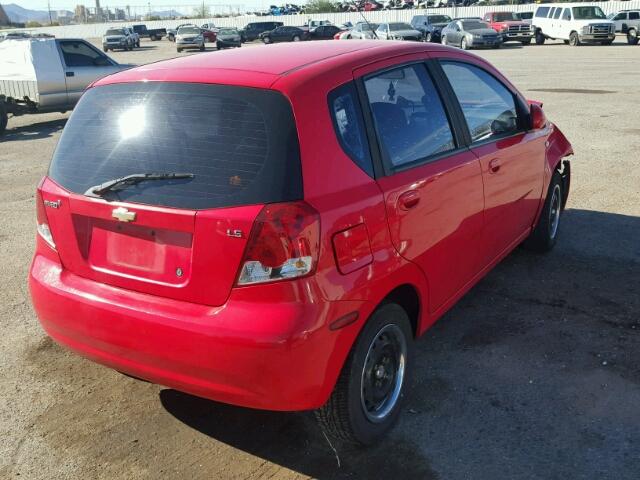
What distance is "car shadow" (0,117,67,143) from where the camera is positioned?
530 inches

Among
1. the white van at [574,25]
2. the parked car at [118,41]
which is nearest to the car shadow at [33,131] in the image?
the white van at [574,25]

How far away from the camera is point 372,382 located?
130 inches

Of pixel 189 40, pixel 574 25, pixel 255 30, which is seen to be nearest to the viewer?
pixel 574 25

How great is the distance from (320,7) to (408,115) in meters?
83.8

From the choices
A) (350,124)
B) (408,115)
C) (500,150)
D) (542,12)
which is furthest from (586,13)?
(350,124)

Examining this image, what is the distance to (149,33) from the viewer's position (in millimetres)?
71812

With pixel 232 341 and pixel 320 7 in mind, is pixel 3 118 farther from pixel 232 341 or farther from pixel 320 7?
pixel 320 7

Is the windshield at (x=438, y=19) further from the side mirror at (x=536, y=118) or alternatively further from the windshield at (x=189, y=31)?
the side mirror at (x=536, y=118)

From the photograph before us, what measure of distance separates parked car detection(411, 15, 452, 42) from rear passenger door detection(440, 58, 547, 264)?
37464 millimetres

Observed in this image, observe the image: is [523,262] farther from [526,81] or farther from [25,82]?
[526,81]

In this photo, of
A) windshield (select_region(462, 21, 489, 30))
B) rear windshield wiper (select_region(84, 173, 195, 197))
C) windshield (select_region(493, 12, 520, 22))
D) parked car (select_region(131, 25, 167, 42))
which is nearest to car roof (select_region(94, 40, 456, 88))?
rear windshield wiper (select_region(84, 173, 195, 197))

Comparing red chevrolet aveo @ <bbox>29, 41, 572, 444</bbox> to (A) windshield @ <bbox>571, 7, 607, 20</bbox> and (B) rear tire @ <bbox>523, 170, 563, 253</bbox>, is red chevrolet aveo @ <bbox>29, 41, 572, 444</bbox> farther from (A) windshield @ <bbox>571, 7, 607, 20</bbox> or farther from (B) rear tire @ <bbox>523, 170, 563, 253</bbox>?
(A) windshield @ <bbox>571, 7, 607, 20</bbox>

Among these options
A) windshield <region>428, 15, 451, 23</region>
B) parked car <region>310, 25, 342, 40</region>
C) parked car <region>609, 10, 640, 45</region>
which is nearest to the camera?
parked car <region>609, 10, 640, 45</region>

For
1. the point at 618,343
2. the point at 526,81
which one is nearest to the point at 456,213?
the point at 618,343
